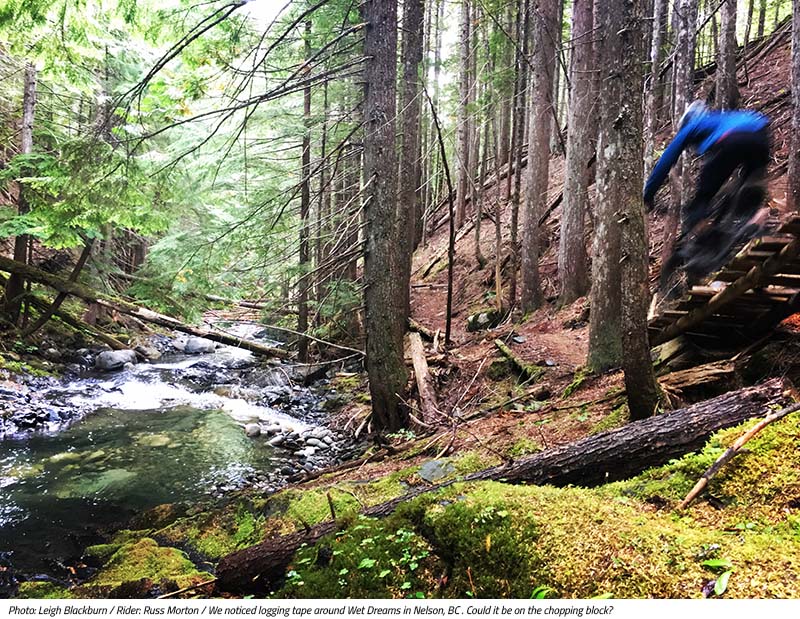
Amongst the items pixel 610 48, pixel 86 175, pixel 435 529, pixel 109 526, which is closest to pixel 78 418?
pixel 109 526

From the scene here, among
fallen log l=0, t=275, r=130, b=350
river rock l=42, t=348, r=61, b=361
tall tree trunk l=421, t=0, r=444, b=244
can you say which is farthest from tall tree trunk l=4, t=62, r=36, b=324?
tall tree trunk l=421, t=0, r=444, b=244

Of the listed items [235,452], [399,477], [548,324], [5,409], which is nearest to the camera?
[399,477]

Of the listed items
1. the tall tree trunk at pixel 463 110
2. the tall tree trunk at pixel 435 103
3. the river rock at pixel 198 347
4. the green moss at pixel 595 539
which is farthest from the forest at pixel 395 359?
the tall tree trunk at pixel 435 103

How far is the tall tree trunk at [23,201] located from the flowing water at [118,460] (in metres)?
2.87

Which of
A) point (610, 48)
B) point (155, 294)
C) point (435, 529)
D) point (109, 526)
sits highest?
point (610, 48)

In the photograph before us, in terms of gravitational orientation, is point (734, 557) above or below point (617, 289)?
below

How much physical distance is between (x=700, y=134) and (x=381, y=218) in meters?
3.83

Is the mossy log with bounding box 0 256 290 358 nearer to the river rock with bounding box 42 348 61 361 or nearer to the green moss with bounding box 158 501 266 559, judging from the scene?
the river rock with bounding box 42 348 61 361

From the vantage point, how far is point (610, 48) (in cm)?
439

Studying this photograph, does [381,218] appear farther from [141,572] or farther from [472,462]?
[141,572]

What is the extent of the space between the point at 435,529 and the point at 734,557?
1.35 metres

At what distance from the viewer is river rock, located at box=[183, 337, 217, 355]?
16.7 metres

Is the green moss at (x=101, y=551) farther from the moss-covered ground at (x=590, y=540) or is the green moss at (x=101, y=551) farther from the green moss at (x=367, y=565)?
the green moss at (x=367, y=565)

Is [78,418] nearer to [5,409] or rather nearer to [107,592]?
[5,409]
